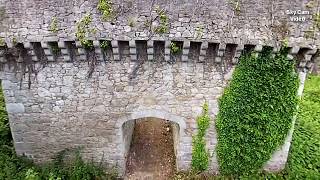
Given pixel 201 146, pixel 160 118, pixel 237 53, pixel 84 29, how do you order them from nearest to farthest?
pixel 84 29
pixel 237 53
pixel 201 146
pixel 160 118

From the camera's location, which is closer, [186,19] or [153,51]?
[186,19]

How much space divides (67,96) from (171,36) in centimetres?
258

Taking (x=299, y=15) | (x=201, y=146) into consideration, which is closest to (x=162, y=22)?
(x=299, y=15)

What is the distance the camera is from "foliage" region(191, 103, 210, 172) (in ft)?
28.9

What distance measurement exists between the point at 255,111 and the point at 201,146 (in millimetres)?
1459

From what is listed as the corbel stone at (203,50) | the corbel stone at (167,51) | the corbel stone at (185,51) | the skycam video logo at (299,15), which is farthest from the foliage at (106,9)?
the skycam video logo at (299,15)

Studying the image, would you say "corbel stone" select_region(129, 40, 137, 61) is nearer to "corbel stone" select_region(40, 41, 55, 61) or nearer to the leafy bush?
"corbel stone" select_region(40, 41, 55, 61)

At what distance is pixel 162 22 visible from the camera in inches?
304

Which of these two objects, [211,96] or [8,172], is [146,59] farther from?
[8,172]

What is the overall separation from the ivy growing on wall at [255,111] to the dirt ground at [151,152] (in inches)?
59.9

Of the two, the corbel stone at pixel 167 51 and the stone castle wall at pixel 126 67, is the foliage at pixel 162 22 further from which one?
the corbel stone at pixel 167 51

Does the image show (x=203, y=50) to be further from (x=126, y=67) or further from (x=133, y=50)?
(x=126, y=67)

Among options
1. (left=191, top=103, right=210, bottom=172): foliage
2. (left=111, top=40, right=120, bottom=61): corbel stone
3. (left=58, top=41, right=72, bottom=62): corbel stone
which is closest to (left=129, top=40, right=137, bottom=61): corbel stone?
(left=111, top=40, right=120, bottom=61): corbel stone

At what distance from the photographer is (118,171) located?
31.9 ft
